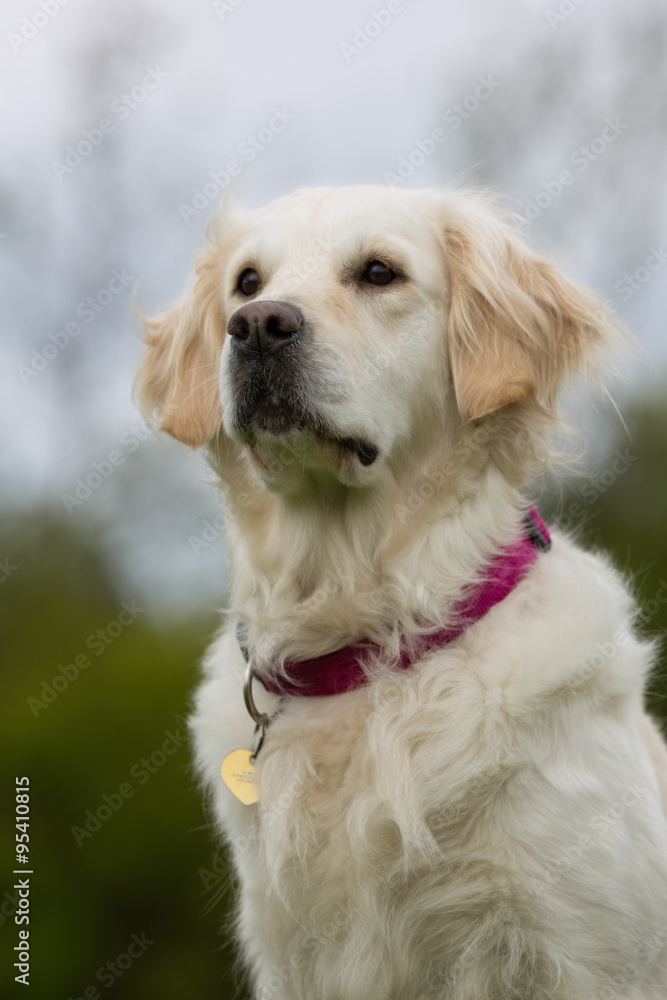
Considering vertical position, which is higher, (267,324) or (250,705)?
(267,324)

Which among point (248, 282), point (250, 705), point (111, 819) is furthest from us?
point (111, 819)

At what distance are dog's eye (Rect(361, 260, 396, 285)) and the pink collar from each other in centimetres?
92

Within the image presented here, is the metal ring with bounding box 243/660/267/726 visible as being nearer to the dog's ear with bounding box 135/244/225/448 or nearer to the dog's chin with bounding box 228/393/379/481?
the dog's chin with bounding box 228/393/379/481

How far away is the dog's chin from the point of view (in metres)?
2.42

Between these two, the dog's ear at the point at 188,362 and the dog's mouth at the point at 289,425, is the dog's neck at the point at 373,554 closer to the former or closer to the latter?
the dog's mouth at the point at 289,425

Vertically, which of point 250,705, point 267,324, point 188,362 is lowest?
point 250,705

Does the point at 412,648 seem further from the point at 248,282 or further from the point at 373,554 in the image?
the point at 248,282

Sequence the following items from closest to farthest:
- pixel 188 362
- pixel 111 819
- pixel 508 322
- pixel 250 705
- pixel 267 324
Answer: pixel 267 324 < pixel 250 705 < pixel 508 322 < pixel 188 362 < pixel 111 819

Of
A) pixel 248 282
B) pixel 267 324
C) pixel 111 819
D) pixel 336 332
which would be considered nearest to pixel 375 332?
pixel 336 332

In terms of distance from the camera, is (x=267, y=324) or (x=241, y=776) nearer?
(x=267, y=324)

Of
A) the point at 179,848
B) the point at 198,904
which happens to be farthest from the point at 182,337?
the point at 198,904

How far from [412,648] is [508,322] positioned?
3.55 ft

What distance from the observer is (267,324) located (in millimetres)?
2350

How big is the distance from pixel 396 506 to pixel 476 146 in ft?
14.9
